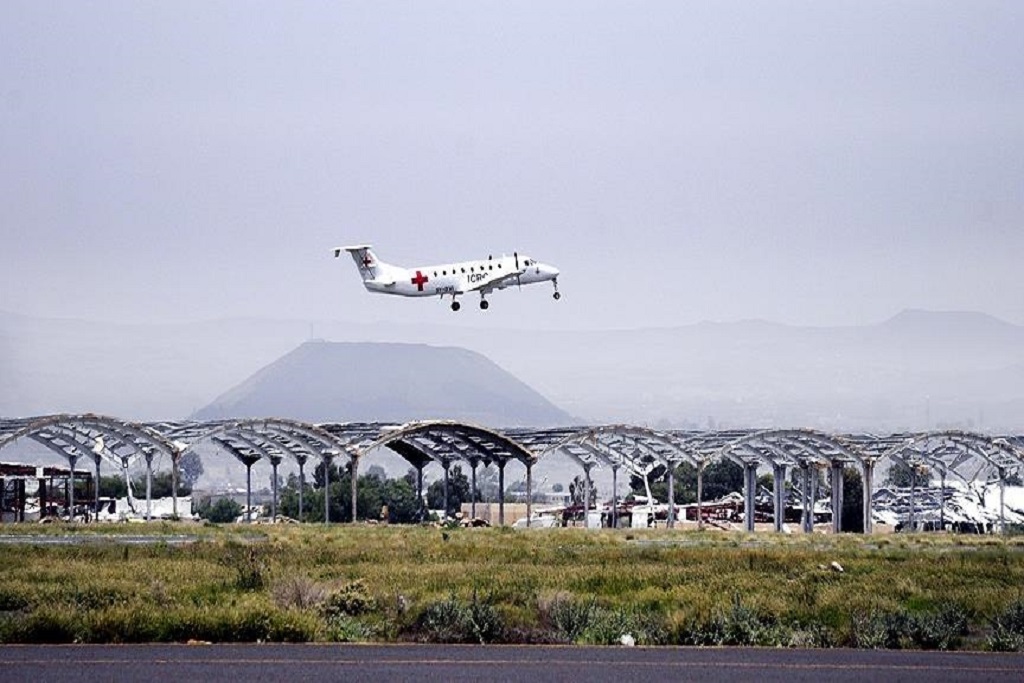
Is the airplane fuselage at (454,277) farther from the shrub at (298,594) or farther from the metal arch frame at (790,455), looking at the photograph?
the shrub at (298,594)

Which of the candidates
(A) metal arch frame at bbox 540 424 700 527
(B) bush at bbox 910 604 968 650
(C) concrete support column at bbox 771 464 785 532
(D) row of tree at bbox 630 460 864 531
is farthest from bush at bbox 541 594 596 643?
(D) row of tree at bbox 630 460 864 531

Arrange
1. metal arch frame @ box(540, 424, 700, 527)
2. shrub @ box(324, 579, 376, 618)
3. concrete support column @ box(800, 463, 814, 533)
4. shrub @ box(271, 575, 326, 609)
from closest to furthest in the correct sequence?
shrub @ box(324, 579, 376, 618) → shrub @ box(271, 575, 326, 609) → metal arch frame @ box(540, 424, 700, 527) → concrete support column @ box(800, 463, 814, 533)

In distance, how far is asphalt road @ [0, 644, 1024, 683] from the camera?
75.4 feet

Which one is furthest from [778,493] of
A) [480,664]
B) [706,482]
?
[706,482]

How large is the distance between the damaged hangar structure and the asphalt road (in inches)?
1842

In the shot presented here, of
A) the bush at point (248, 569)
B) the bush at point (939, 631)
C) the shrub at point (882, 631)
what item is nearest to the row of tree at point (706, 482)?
the bush at point (248, 569)

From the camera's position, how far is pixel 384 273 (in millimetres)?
85875

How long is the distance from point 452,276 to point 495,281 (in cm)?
345

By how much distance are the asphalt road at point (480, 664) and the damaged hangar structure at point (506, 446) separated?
4678cm

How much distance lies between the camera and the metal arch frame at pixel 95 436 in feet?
231

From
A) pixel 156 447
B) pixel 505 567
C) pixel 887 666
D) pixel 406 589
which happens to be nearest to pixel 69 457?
pixel 156 447

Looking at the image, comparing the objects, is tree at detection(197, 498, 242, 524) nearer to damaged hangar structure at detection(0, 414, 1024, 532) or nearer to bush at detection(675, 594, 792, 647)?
damaged hangar structure at detection(0, 414, 1024, 532)

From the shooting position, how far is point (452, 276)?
8288 cm

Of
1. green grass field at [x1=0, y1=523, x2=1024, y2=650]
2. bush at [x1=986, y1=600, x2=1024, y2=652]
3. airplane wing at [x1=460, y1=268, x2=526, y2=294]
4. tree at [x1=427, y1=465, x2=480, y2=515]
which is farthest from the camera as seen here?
tree at [x1=427, y1=465, x2=480, y2=515]
